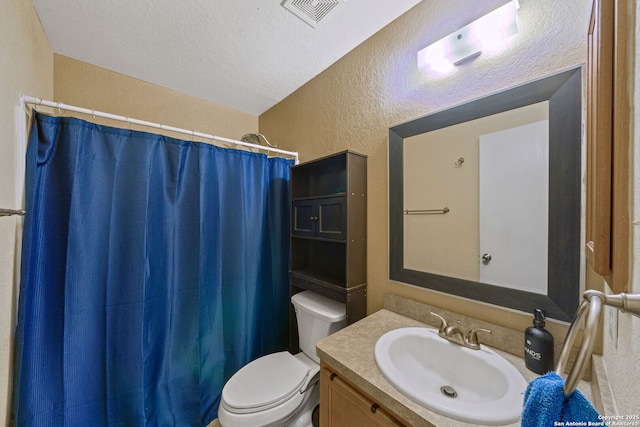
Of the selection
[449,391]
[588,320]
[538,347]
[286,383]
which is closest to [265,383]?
[286,383]

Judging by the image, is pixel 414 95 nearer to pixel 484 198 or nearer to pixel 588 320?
pixel 484 198

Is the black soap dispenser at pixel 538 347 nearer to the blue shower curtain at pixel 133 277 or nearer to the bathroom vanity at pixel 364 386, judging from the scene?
the bathroom vanity at pixel 364 386

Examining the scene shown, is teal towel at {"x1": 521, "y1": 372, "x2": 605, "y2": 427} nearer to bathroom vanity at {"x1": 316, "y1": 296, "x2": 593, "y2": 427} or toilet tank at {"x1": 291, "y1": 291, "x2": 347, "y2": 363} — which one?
bathroom vanity at {"x1": 316, "y1": 296, "x2": 593, "y2": 427}

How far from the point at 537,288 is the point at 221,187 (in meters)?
1.70

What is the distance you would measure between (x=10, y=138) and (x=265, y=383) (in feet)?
5.10

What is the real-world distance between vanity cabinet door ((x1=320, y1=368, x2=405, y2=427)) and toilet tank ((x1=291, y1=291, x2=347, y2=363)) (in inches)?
15.3

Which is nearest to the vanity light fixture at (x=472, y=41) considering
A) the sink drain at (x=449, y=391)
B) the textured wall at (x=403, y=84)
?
the textured wall at (x=403, y=84)

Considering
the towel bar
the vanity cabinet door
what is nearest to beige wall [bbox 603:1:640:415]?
the towel bar

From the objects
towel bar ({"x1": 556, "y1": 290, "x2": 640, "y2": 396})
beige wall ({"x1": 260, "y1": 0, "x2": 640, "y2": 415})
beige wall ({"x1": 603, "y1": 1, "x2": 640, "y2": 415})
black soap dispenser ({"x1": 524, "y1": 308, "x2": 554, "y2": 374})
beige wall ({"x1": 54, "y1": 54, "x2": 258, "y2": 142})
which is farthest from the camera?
beige wall ({"x1": 54, "y1": 54, "x2": 258, "y2": 142})

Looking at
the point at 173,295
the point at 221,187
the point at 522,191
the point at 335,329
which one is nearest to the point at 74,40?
the point at 221,187

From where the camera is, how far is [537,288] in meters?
0.85

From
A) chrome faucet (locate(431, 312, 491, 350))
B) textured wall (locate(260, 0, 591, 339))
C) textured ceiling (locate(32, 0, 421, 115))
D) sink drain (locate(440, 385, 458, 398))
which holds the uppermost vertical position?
textured ceiling (locate(32, 0, 421, 115))

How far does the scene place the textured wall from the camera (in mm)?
856

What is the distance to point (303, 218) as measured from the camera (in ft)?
5.44
